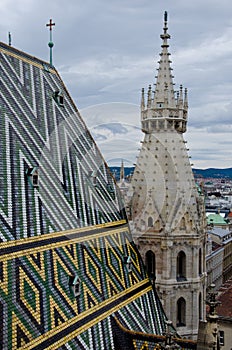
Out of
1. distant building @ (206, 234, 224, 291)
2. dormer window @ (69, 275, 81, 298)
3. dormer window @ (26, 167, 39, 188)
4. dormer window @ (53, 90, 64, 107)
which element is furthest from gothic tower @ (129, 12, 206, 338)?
distant building @ (206, 234, 224, 291)

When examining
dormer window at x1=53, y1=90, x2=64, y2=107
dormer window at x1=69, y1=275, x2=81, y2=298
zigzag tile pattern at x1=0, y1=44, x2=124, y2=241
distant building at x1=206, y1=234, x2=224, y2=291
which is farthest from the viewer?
distant building at x1=206, y1=234, x2=224, y2=291

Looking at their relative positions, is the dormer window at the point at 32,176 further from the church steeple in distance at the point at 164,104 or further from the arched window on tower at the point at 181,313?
the arched window on tower at the point at 181,313

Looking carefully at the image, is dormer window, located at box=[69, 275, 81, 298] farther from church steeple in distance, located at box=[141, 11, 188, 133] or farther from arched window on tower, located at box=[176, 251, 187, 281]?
church steeple in distance, located at box=[141, 11, 188, 133]

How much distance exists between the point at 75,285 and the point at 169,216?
8027mm

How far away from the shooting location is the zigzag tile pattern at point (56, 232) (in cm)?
1220

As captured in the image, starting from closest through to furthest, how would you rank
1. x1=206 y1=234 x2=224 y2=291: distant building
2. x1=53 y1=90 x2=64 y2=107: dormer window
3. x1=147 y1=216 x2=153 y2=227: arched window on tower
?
x1=53 y1=90 x2=64 y2=107: dormer window
x1=147 y1=216 x2=153 y2=227: arched window on tower
x1=206 y1=234 x2=224 y2=291: distant building

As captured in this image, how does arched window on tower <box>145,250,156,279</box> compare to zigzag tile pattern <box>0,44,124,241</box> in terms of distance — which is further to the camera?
arched window on tower <box>145,250,156,279</box>

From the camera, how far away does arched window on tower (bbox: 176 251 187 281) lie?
21.4 metres

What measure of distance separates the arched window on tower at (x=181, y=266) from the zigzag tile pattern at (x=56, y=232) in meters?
2.37

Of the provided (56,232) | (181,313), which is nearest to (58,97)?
(56,232)

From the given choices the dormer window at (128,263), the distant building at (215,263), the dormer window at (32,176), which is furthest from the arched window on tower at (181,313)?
the distant building at (215,263)

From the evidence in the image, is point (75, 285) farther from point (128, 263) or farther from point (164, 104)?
point (164, 104)

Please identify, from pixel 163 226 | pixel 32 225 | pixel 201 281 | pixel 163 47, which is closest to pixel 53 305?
pixel 32 225

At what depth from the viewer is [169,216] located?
2116 cm
